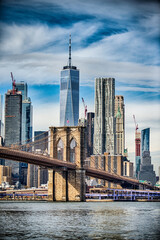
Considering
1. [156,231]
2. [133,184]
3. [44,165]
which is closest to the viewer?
[156,231]

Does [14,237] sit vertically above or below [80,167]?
below

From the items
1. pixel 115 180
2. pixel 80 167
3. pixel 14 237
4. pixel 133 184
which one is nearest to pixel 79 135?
pixel 80 167

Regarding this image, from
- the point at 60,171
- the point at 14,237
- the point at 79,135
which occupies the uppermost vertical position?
the point at 79,135

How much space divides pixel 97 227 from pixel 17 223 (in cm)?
683

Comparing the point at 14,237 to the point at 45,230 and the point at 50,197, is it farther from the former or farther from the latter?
the point at 50,197

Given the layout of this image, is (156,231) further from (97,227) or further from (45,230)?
(45,230)

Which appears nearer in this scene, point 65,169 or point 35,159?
point 35,159

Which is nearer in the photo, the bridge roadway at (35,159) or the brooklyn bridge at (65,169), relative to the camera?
the bridge roadway at (35,159)

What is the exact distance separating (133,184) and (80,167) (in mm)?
50903

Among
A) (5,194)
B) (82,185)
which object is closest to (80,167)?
(82,185)

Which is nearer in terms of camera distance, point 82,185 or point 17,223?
point 17,223

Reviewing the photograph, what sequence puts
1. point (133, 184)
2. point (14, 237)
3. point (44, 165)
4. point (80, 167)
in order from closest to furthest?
point (14, 237)
point (44, 165)
point (80, 167)
point (133, 184)

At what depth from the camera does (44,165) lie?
93125 millimetres

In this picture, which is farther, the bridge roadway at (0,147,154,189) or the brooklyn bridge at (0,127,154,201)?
the brooklyn bridge at (0,127,154,201)
